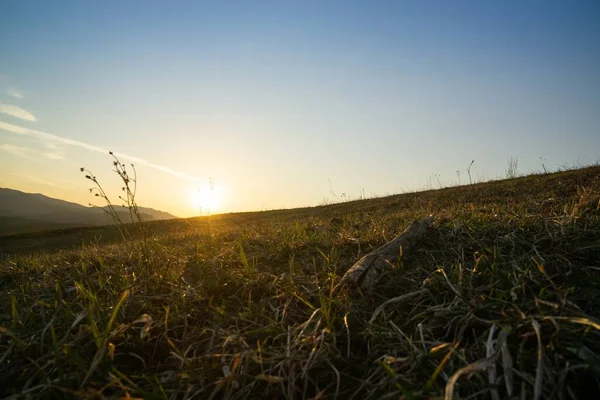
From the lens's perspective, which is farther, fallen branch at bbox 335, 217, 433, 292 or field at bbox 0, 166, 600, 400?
fallen branch at bbox 335, 217, 433, 292

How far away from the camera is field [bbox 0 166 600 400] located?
1.26 meters

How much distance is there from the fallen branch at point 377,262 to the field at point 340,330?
7 cm

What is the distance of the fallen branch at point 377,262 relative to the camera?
7.28 ft

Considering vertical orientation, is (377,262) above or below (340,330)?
above

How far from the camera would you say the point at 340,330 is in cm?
175

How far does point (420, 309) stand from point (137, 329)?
1609 mm

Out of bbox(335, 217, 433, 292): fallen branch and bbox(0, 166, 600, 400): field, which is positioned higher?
bbox(335, 217, 433, 292): fallen branch

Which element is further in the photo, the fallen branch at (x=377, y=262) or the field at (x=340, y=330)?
the fallen branch at (x=377, y=262)

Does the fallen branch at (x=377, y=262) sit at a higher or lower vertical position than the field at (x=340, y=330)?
higher

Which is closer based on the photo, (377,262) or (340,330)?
(340,330)

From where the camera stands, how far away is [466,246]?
260 cm

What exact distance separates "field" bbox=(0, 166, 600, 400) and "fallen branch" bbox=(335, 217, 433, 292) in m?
0.07

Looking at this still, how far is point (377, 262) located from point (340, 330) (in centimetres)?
77

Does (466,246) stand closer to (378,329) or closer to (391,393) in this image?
(378,329)
